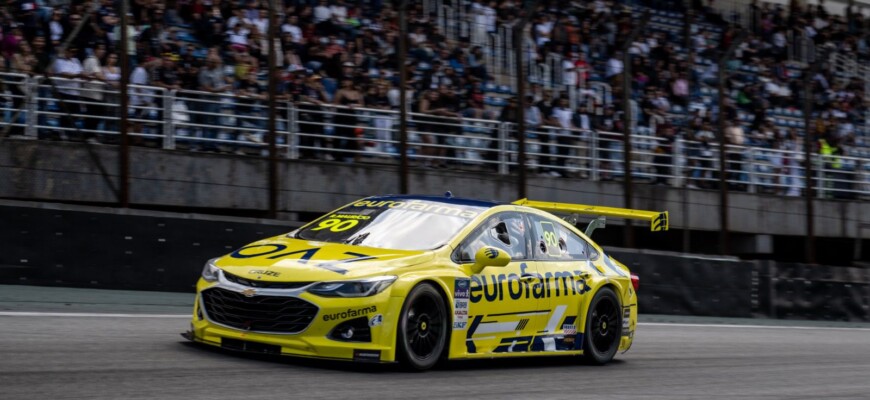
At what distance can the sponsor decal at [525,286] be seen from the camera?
9555mm

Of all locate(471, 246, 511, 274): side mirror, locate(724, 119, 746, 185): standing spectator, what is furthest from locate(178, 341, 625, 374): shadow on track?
locate(724, 119, 746, 185): standing spectator

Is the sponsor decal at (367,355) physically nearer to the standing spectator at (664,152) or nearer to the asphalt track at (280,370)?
the asphalt track at (280,370)

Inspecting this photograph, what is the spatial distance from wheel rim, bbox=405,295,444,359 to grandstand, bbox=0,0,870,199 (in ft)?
25.2

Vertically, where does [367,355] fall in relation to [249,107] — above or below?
below

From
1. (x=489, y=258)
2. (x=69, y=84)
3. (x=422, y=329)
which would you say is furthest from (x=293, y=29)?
(x=422, y=329)

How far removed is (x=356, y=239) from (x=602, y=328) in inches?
109

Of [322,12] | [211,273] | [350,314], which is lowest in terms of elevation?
[350,314]

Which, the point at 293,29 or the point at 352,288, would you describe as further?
the point at 293,29

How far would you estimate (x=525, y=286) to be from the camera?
1013 cm

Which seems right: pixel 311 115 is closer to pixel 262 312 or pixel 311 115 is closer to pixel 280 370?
pixel 262 312

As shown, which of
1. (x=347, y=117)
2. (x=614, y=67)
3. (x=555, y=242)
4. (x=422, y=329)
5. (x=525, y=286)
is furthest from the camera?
(x=614, y=67)

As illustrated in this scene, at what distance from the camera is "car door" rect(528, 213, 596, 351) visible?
34.3ft

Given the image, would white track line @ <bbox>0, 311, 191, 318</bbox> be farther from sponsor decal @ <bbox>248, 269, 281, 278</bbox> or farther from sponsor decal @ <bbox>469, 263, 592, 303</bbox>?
sponsor decal @ <bbox>469, 263, 592, 303</bbox>

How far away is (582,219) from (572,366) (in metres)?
10.2
